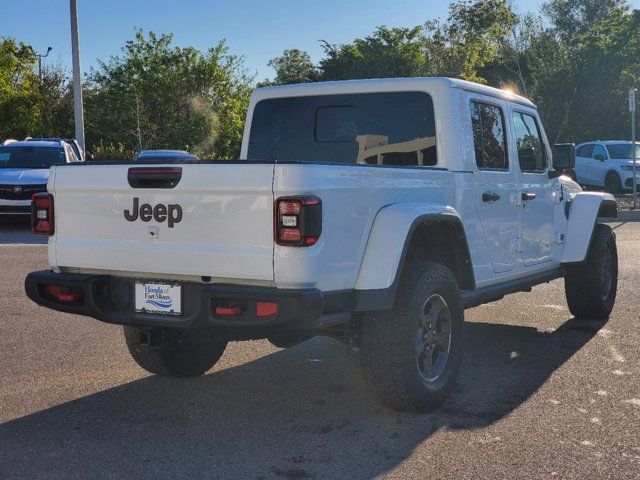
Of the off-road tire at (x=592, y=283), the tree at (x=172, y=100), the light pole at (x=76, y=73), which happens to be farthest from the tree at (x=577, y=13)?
the off-road tire at (x=592, y=283)

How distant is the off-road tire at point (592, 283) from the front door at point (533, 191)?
30.3 inches

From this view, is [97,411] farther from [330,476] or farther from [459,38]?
[459,38]

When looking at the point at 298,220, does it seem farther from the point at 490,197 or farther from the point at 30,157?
the point at 30,157

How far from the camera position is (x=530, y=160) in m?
6.28

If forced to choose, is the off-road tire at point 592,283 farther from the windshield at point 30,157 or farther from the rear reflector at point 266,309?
the windshield at point 30,157

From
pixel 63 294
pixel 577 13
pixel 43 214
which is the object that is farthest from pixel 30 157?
pixel 577 13

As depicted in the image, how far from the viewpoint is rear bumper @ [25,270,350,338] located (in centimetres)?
385

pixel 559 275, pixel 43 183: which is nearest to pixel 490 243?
pixel 559 275

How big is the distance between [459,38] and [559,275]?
37.3m

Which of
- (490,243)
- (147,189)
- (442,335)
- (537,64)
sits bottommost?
(442,335)

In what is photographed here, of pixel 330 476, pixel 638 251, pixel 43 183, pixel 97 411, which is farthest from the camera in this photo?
pixel 43 183

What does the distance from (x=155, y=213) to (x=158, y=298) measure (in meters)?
0.43

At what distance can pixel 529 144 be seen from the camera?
6.35 meters

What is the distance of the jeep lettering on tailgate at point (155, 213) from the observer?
418 cm
